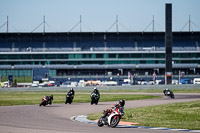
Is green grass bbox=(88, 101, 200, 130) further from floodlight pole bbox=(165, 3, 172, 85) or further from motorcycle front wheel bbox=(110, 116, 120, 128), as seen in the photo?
floodlight pole bbox=(165, 3, 172, 85)

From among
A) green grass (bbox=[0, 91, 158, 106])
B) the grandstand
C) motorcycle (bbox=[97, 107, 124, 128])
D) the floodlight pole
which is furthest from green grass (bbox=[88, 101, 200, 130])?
the grandstand

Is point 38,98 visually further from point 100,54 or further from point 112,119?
point 100,54

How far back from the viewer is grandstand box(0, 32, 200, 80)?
135 metres

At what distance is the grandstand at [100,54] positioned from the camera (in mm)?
135375

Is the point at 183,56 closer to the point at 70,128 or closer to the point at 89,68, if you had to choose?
the point at 89,68

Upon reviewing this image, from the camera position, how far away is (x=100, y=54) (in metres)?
136

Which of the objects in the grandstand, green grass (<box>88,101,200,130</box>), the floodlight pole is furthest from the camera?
the grandstand

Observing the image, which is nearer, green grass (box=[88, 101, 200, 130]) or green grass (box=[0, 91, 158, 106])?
green grass (box=[88, 101, 200, 130])

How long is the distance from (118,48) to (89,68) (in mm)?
10480

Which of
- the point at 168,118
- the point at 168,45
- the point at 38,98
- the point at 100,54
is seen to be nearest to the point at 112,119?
the point at 168,118

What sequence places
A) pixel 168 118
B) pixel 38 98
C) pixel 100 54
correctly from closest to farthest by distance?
pixel 168 118 < pixel 38 98 < pixel 100 54

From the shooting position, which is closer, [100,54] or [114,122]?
[114,122]

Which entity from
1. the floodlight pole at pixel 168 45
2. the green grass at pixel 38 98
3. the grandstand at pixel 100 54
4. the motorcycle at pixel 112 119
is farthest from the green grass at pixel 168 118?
the grandstand at pixel 100 54

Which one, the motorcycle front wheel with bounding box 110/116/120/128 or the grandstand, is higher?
the grandstand
